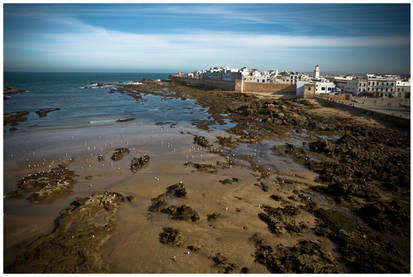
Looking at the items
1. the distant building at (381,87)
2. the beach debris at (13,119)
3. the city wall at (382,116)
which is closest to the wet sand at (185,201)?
the beach debris at (13,119)

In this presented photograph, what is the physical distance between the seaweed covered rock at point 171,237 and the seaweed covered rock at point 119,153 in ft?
23.9

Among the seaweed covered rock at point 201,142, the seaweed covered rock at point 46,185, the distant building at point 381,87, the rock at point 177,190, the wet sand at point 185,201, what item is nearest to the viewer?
the wet sand at point 185,201

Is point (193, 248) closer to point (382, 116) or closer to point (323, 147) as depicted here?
point (323, 147)

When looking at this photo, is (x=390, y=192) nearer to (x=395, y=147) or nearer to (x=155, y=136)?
(x=395, y=147)

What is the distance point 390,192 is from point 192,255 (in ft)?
30.0

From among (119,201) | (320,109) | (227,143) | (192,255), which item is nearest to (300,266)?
(192,255)

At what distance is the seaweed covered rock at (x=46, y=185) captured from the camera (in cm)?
963

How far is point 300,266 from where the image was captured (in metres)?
6.39

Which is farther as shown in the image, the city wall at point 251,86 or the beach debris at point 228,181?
the city wall at point 251,86

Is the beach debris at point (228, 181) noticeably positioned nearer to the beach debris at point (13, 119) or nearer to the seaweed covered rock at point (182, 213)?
the seaweed covered rock at point (182, 213)

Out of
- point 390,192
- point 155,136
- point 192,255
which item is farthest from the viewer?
point 155,136

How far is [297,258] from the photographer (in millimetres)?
6594


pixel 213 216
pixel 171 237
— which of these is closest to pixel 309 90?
pixel 213 216

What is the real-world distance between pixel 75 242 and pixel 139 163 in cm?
612
